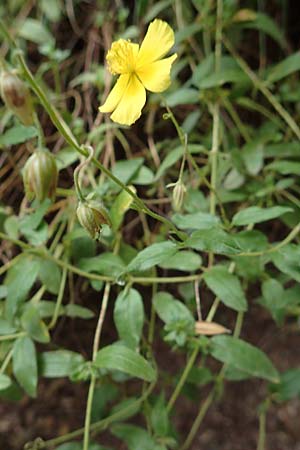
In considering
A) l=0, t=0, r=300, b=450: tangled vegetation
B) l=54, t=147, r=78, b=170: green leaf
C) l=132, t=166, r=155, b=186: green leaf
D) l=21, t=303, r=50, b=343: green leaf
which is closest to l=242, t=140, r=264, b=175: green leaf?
l=0, t=0, r=300, b=450: tangled vegetation

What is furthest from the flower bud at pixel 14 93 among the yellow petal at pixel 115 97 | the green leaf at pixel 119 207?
the green leaf at pixel 119 207

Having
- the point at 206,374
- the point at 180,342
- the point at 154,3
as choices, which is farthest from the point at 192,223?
the point at 154,3

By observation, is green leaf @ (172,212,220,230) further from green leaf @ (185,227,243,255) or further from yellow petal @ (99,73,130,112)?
yellow petal @ (99,73,130,112)

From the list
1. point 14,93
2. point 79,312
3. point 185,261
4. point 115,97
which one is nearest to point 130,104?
point 115,97

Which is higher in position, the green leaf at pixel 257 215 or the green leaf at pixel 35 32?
the green leaf at pixel 35 32

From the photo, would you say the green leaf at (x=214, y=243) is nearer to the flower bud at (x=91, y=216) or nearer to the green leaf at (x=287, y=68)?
the flower bud at (x=91, y=216)

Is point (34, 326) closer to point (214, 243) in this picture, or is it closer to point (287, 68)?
point (214, 243)

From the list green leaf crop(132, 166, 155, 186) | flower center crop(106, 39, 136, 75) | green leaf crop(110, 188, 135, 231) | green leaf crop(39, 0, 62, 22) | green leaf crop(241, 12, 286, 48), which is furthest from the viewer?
Result: green leaf crop(39, 0, 62, 22)
